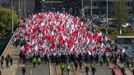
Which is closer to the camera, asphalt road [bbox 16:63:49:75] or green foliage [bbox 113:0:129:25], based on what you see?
asphalt road [bbox 16:63:49:75]

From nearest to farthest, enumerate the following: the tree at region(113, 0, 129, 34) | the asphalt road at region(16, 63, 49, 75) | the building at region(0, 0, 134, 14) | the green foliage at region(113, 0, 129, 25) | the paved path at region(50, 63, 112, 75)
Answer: the paved path at region(50, 63, 112, 75), the asphalt road at region(16, 63, 49, 75), the tree at region(113, 0, 129, 34), the green foliage at region(113, 0, 129, 25), the building at region(0, 0, 134, 14)

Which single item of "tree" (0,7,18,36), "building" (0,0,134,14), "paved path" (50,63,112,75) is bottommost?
"building" (0,0,134,14)

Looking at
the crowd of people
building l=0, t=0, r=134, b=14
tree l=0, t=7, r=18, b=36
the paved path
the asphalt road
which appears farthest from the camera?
building l=0, t=0, r=134, b=14

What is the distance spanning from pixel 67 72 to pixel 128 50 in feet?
53.7

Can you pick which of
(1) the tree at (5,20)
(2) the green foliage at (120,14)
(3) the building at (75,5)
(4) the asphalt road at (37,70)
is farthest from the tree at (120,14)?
(3) the building at (75,5)

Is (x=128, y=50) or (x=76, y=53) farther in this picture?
(x=128, y=50)

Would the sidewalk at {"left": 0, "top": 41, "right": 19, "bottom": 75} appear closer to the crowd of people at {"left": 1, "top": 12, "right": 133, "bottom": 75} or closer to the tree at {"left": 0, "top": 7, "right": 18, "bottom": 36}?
the crowd of people at {"left": 1, "top": 12, "right": 133, "bottom": 75}

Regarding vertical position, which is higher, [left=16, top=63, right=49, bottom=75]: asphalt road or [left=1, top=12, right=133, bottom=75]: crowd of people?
[left=1, top=12, right=133, bottom=75]: crowd of people

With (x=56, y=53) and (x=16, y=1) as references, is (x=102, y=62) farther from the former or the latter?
(x=16, y=1)

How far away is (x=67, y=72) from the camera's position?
1850 inches

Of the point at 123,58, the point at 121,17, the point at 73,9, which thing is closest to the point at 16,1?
the point at 73,9

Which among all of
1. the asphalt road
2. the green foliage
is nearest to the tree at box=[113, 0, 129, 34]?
the green foliage

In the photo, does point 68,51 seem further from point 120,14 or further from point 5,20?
point 5,20

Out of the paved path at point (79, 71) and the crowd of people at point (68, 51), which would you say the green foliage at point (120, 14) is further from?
the paved path at point (79, 71)
